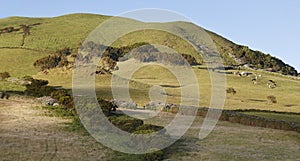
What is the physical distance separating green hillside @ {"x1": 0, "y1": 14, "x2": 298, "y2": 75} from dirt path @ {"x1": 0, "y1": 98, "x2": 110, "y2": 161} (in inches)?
3977

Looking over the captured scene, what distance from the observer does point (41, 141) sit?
26.6 meters

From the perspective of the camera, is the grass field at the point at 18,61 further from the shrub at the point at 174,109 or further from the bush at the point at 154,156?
the bush at the point at 154,156

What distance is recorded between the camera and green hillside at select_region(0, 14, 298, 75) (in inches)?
5566

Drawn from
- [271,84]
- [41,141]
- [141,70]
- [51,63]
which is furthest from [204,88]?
[41,141]

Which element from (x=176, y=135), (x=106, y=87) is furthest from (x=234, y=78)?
(x=176, y=135)

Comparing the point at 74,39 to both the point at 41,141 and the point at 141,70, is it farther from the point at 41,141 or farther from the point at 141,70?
the point at 41,141

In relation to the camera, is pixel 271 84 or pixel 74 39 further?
pixel 74 39

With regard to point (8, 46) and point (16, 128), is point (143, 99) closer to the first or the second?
point (16, 128)

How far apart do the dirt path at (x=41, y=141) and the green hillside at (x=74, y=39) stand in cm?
10102

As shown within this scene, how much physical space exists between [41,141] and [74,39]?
128332 mm

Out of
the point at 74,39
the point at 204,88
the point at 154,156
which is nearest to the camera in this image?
the point at 154,156

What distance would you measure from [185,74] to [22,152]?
9115 centimetres

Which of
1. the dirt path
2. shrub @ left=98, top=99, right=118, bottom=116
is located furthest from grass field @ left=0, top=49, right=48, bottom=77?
the dirt path

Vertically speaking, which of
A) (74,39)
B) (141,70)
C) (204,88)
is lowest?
(204,88)
